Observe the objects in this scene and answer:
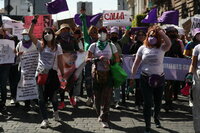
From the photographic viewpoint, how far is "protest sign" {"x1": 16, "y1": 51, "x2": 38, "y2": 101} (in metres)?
8.46

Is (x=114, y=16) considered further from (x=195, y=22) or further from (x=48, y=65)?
(x=48, y=65)

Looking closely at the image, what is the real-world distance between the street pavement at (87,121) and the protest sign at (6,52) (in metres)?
1.19

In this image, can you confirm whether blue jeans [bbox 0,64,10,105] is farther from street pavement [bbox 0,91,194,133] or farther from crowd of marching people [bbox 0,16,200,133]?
street pavement [bbox 0,91,194,133]

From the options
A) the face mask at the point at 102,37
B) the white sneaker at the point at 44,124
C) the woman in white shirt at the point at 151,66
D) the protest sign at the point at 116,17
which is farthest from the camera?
the protest sign at the point at 116,17

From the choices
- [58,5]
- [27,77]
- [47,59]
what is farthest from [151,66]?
→ [58,5]

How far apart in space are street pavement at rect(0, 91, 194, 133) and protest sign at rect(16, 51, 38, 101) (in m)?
0.39

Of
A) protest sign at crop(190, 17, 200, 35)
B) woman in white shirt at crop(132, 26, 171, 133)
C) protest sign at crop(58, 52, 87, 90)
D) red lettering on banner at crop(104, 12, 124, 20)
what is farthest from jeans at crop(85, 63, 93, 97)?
red lettering on banner at crop(104, 12, 124, 20)

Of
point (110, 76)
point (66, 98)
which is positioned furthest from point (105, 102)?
point (66, 98)

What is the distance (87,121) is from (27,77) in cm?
190

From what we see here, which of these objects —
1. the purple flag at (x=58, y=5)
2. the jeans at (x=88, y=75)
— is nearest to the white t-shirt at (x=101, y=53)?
the jeans at (x=88, y=75)

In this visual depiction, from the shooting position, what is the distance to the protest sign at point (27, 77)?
333 inches

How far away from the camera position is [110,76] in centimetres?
729

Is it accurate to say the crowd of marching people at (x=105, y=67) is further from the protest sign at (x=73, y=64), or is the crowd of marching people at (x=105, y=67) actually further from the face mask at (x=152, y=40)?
the protest sign at (x=73, y=64)

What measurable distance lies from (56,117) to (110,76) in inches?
55.8
